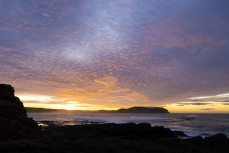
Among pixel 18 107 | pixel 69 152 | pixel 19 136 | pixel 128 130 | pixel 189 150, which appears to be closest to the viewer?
pixel 69 152

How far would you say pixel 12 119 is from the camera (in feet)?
101

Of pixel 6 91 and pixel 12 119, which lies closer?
pixel 12 119

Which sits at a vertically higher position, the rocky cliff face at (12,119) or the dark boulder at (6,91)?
Result: the dark boulder at (6,91)

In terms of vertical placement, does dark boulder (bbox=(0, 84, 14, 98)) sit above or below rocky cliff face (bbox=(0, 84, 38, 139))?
above

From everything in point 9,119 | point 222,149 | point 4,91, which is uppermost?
point 4,91

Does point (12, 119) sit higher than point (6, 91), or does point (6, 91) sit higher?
point (6, 91)

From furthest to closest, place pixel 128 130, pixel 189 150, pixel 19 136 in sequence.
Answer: pixel 128 130 → pixel 19 136 → pixel 189 150

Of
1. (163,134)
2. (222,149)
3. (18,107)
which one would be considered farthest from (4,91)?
(222,149)

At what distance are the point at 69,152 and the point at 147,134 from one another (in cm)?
1809

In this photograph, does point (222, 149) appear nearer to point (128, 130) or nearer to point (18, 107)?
point (128, 130)

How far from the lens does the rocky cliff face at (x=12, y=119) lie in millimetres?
28125

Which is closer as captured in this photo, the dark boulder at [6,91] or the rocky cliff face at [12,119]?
the rocky cliff face at [12,119]

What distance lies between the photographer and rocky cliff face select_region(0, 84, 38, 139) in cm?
2812

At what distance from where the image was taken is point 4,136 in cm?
2708
